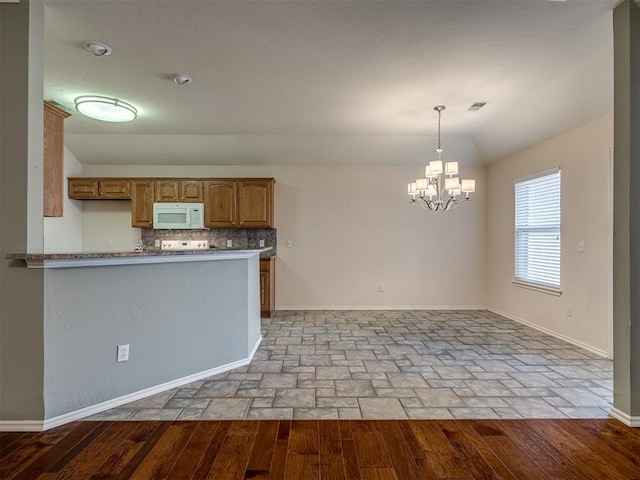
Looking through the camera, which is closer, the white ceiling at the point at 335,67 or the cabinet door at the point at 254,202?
the white ceiling at the point at 335,67

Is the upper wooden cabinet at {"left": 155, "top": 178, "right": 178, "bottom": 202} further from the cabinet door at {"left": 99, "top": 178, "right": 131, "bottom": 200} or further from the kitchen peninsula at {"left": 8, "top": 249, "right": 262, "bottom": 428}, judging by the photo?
the kitchen peninsula at {"left": 8, "top": 249, "right": 262, "bottom": 428}

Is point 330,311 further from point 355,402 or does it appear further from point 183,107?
point 183,107

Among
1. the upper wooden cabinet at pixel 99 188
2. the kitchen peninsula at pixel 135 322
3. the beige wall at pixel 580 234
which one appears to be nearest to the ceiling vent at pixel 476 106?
the beige wall at pixel 580 234

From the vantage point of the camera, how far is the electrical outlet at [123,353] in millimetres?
2332

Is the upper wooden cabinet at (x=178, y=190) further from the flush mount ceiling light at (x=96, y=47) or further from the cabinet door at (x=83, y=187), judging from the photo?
the flush mount ceiling light at (x=96, y=47)

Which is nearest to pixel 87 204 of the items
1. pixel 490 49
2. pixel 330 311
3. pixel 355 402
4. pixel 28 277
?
pixel 28 277

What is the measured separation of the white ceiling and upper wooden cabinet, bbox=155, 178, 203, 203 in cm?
69

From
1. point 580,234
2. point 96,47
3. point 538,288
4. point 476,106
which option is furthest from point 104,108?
point 538,288

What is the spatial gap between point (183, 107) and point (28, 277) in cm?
259

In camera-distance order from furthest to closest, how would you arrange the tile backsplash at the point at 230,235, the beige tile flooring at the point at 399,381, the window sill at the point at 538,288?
the tile backsplash at the point at 230,235 < the window sill at the point at 538,288 < the beige tile flooring at the point at 399,381

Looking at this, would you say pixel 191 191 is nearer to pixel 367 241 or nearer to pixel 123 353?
pixel 367 241

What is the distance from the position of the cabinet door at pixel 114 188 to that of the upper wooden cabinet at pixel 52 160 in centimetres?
265

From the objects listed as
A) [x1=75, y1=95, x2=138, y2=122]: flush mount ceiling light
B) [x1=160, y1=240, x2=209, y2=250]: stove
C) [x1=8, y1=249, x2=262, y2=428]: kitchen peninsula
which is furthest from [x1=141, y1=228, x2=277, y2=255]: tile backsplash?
[x1=8, y1=249, x2=262, y2=428]: kitchen peninsula

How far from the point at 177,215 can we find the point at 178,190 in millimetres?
414
